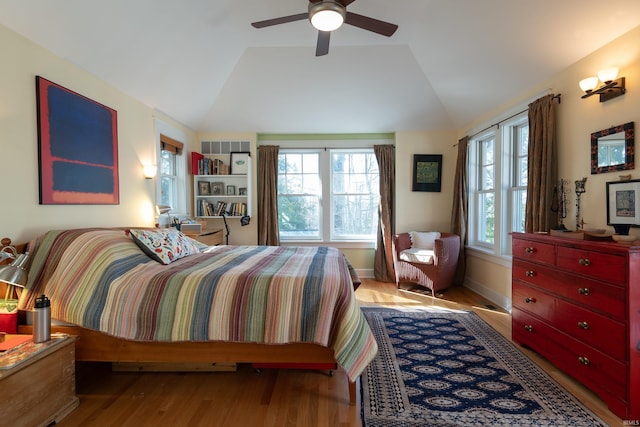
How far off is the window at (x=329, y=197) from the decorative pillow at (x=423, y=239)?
2.39ft

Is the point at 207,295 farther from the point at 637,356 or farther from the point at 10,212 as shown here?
the point at 637,356

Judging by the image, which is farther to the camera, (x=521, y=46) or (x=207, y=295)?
(x=521, y=46)

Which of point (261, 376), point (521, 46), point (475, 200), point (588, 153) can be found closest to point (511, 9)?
point (521, 46)

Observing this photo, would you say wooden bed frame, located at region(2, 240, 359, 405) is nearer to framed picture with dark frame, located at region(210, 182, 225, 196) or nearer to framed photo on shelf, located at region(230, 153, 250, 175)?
framed picture with dark frame, located at region(210, 182, 225, 196)

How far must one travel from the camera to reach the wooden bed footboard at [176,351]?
6.38 feet

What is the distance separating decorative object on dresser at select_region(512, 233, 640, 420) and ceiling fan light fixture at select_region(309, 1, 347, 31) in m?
2.15

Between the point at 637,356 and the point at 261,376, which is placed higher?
the point at 637,356

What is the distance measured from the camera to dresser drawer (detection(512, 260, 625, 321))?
1.77 meters

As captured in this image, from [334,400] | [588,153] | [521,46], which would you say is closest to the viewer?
[334,400]

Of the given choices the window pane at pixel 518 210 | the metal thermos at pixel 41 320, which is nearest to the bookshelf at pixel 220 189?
the metal thermos at pixel 41 320

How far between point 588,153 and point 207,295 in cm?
307

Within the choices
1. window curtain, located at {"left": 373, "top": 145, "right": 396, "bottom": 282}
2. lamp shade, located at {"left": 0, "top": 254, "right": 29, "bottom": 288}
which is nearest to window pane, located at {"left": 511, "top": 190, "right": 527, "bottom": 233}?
window curtain, located at {"left": 373, "top": 145, "right": 396, "bottom": 282}

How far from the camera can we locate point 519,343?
265 cm

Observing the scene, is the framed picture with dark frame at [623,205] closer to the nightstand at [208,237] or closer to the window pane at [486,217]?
the window pane at [486,217]
